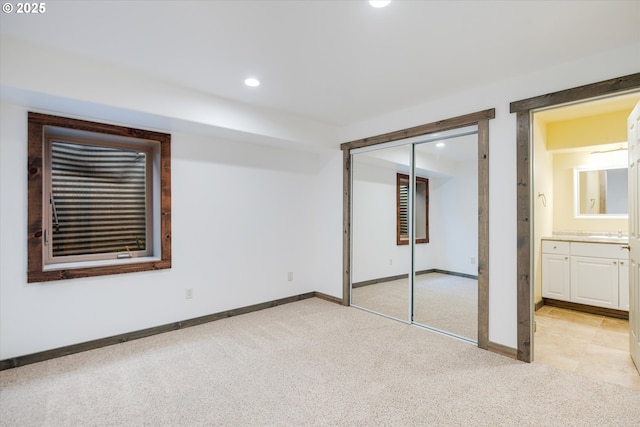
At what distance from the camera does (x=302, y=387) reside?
231cm

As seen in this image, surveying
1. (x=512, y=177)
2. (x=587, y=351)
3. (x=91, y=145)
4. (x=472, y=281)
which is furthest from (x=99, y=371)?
(x=587, y=351)

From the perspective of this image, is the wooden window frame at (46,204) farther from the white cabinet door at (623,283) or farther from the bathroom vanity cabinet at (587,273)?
the white cabinet door at (623,283)

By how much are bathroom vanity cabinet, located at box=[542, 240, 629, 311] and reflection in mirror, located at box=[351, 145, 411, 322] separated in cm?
198

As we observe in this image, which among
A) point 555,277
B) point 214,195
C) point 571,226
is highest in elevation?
point 214,195

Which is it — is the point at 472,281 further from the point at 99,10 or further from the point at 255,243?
the point at 99,10

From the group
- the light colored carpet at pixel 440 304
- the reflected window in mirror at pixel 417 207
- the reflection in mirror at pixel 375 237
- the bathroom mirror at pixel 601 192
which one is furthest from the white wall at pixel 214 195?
the bathroom mirror at pixel 601 192

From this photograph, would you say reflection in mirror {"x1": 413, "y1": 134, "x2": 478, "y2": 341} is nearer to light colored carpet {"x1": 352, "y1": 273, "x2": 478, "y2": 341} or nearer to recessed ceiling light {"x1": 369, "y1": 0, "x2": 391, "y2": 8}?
light colored carpet {"x1": 352, "y1": 273, "x2": 478, "y2": 341}

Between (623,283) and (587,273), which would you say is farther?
(587,273)

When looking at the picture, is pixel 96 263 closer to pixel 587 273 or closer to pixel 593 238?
pixel 587 273

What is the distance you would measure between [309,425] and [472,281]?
232 cm

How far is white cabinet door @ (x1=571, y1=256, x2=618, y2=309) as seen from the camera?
379 cm

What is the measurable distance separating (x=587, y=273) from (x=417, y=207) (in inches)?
92.3

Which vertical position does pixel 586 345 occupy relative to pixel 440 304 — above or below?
below

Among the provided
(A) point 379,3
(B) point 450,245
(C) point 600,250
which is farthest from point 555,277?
(A) point 379,3
